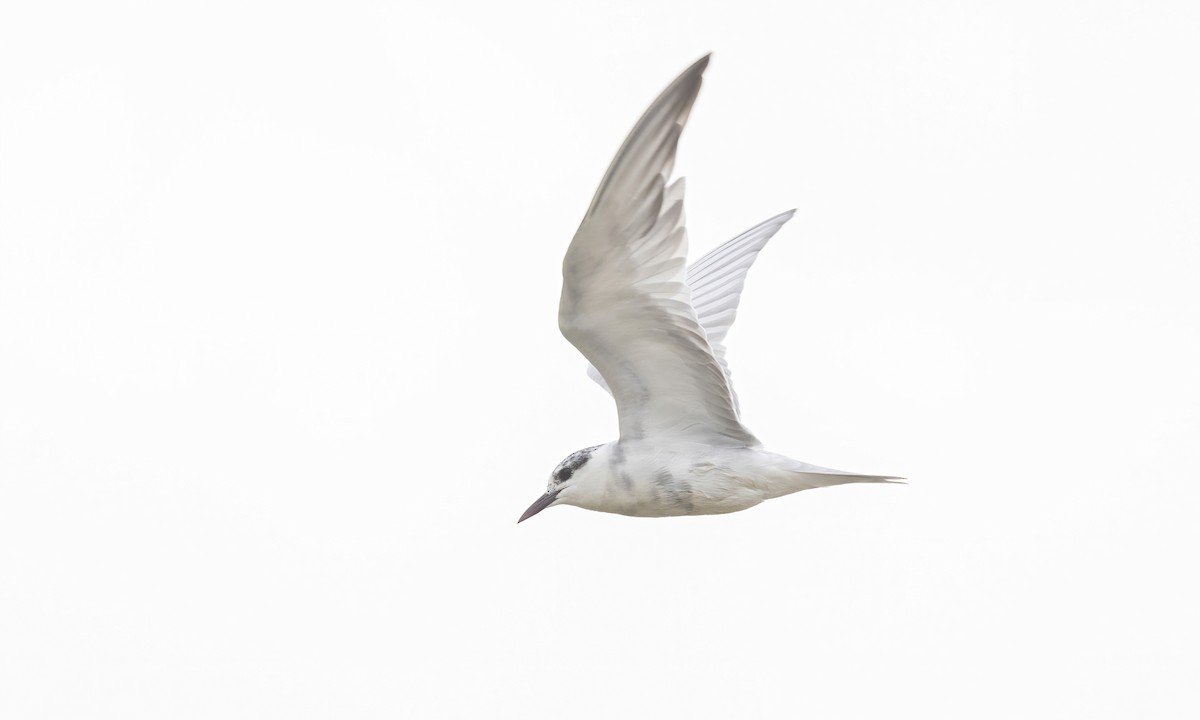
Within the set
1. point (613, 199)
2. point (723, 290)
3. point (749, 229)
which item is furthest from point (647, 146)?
point (749, 229)

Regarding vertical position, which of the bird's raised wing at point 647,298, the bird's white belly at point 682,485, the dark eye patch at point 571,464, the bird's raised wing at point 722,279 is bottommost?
the bird's white belly at point 682,485

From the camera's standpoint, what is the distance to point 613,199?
296 inches

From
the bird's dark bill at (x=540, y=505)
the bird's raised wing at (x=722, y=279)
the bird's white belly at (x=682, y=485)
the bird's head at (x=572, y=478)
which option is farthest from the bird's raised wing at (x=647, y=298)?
the bird's raised wing at (x=722, y=279)

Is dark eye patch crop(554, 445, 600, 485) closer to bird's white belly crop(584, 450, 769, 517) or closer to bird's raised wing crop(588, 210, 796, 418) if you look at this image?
bird's white belly crop(584, 450, 769, 517)

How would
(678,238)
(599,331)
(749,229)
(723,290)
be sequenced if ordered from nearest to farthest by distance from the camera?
(678,238) < (599,331) < (723,290) < (749,229)

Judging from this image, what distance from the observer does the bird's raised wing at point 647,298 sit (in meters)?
7.37

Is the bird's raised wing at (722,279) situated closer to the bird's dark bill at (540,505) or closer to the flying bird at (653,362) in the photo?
the bird's dark bill at (540,505)

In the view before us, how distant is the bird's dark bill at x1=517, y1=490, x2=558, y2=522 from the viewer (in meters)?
9.65

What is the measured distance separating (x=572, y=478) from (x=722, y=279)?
8.58 feet

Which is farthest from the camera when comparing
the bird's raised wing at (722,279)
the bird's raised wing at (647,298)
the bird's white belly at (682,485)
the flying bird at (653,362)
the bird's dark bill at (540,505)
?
the bird's raised wing at (722,279)

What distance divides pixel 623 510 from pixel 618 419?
549 millimetres

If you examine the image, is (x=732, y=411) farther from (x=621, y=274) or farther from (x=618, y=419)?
(x=621, y=274)

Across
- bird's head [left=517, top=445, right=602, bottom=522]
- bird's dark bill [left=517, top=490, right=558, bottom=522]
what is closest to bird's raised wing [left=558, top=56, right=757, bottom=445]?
bird's head [left=517, top=445, right=602, bottom=522]

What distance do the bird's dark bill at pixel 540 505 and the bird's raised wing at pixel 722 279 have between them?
41.3 inches
